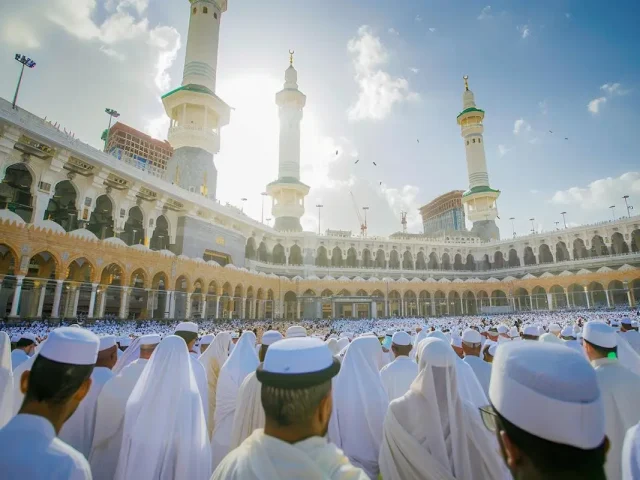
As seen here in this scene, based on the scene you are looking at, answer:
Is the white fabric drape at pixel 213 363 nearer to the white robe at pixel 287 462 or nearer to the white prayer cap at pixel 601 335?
the white robe at pixel 287 462

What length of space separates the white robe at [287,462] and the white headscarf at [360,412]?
1.65 m

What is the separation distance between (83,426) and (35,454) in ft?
5.21

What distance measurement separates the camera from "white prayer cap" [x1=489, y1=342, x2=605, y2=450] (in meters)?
0.75

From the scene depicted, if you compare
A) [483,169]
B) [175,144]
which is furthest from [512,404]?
[483,169]

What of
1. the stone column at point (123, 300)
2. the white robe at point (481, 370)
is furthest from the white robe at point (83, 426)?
the stone column at point (123, 300)

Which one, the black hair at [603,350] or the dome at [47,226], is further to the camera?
the dome at [47,226]

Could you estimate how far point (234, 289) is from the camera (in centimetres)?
2047

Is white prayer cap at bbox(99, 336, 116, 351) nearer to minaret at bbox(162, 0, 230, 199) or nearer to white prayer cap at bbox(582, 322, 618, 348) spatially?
white prayer cap at bbox(582, 322, 618, 348)

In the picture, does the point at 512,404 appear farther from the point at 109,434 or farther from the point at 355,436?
the point at 109,434

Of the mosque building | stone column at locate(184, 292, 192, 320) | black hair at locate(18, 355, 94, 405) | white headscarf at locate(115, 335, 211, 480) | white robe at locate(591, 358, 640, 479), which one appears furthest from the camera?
stone column at locate(184, 292, 192, 320)

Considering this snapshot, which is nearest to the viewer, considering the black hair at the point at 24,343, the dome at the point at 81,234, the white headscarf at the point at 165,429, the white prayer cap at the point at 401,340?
the white headscarf at the point at 165,429

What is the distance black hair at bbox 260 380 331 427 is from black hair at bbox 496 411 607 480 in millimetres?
569

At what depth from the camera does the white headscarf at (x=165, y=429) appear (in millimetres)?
1840

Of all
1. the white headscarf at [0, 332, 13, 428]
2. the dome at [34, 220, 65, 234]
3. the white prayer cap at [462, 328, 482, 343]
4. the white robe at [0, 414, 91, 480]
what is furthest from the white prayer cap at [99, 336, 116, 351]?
the dome at [34, 220, 65, 234]
